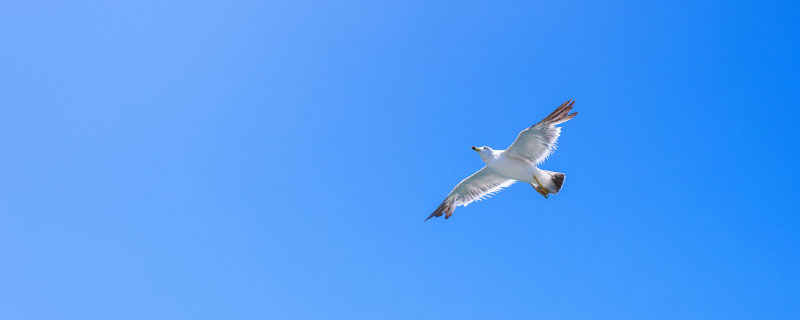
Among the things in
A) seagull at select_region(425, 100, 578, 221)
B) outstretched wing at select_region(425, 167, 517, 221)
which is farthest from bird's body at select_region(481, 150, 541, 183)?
outstretched wing at select_region(425, 167, 517, 221)

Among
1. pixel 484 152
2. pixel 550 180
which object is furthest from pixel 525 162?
pixel 484 152

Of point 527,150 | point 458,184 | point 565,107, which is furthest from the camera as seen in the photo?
point 458,184

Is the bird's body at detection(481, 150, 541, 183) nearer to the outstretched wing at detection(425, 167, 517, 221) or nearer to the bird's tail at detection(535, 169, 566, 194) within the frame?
the bird's tail at detection(535, 169, 566, 194)

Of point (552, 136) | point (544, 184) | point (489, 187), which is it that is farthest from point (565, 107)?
point (489, 187)

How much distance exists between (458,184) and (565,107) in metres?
4.54

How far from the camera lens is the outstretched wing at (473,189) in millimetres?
19703

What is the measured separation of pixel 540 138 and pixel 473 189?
358 centimetres

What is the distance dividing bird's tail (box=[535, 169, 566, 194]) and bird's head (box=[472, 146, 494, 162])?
4.75 feet

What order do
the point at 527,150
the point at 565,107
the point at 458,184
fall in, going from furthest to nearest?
the point at 458,184
the point at 527,150
the point at 565,107

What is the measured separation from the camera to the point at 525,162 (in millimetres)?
18125

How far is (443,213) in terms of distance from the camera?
20.5m

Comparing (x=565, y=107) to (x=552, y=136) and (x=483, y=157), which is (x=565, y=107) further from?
(x=483, y=157)

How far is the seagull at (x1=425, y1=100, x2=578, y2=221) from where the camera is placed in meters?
17.1

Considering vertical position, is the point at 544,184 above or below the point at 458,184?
below
